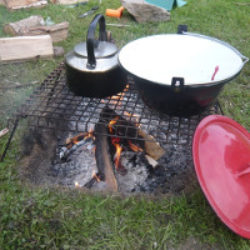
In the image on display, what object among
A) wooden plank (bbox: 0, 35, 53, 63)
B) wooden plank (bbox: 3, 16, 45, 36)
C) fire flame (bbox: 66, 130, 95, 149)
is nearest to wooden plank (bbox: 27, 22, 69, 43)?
wooden plank (bbox: 3, 16, 45, 36)

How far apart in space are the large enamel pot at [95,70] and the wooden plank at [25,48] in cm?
164

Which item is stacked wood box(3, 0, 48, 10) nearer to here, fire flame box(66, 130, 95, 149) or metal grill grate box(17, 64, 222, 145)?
metal grill grate box(17, 64, 222, 145)

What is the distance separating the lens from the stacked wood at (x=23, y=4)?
484cm

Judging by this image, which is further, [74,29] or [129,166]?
[74,29]

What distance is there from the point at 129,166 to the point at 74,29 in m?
3.01

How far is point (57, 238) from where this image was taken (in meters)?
1.60

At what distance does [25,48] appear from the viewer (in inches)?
132

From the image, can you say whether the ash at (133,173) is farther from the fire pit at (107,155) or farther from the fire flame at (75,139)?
the fire flame at (75,139)

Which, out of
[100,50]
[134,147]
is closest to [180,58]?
[100,50]

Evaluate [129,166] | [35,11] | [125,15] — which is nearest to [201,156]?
[129,166]

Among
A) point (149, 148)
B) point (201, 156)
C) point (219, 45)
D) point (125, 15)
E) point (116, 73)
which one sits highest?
point (219, 45)

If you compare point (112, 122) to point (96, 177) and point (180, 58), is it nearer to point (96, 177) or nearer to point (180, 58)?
point (96, 177)

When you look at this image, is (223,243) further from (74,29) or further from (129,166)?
(74,29)

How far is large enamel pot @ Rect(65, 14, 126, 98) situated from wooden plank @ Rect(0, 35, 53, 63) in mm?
1638
